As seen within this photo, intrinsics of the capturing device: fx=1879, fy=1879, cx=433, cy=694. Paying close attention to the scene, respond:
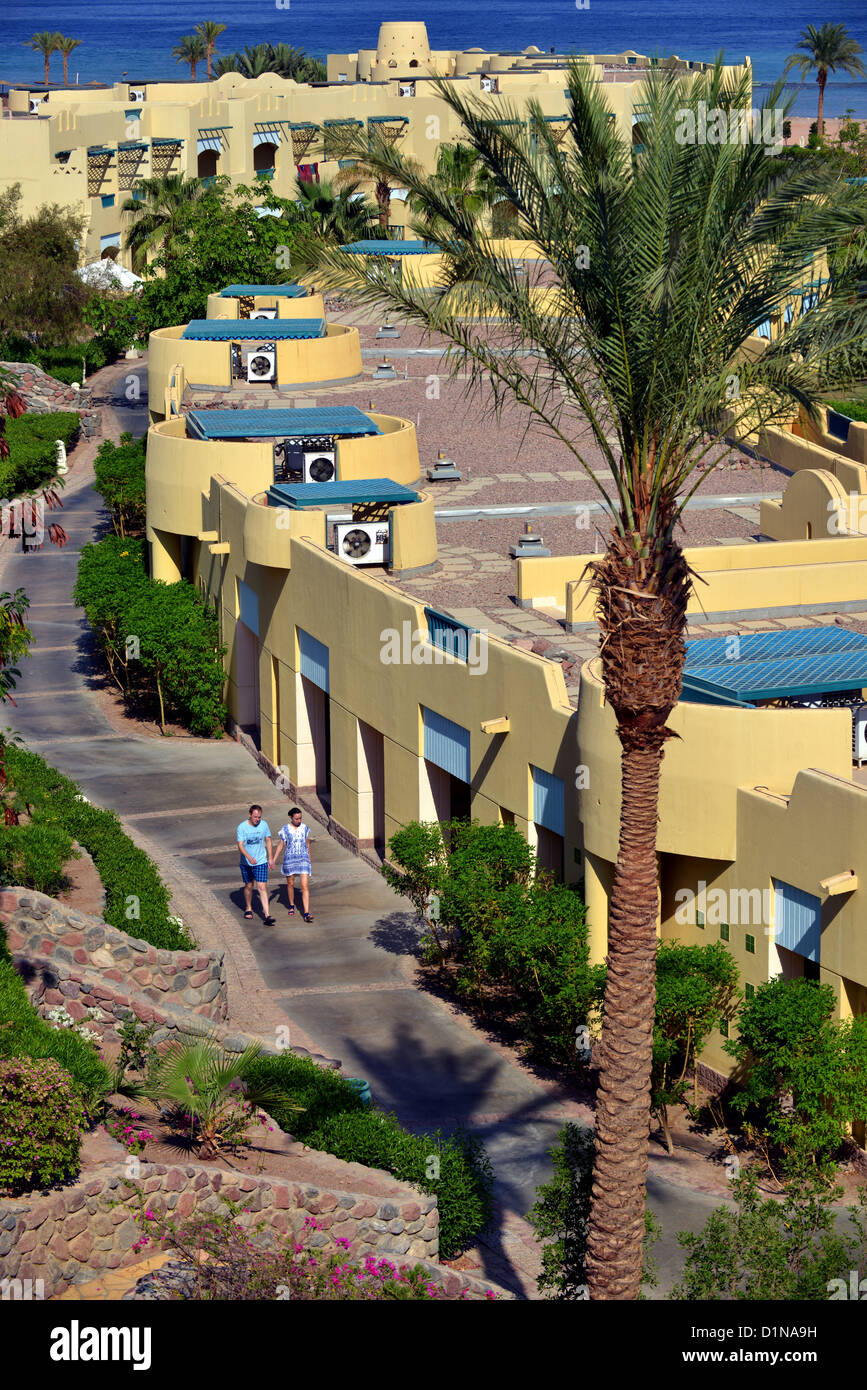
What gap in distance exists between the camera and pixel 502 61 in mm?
114625

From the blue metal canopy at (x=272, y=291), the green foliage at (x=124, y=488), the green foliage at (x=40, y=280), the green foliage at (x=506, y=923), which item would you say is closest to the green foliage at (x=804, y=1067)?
the green foliage at (x=506, y=923)

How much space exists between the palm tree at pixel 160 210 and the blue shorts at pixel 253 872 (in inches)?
1911

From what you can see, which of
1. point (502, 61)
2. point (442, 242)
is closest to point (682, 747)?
point (442, 242)

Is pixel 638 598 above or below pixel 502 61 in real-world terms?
below

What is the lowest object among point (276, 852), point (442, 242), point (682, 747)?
point (276, 852)

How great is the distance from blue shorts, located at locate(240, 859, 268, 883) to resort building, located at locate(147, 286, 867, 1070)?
2.52 meters

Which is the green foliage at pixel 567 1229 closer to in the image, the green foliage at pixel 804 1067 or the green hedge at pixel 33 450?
the green foliage at pixel 804 1067

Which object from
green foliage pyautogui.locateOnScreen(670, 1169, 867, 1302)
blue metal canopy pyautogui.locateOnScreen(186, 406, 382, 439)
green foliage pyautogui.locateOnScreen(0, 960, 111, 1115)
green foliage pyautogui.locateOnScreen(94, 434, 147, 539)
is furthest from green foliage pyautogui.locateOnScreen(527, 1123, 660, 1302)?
green foliage pyautogui.locateOnScreen(94, 434, 147, 539)

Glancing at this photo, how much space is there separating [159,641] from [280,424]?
17.1 feet

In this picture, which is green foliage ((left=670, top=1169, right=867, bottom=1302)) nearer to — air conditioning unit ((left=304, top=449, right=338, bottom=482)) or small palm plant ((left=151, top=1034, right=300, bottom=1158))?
small palm plant ((left=151, top=1034, right=300, bottom=1158))

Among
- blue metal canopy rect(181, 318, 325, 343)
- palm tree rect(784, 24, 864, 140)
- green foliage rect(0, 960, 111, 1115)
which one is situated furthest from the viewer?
palm tree rect(784, 24, 864, 140)

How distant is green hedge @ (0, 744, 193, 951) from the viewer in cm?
2553

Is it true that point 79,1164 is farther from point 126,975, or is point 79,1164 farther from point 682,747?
point 682,747
